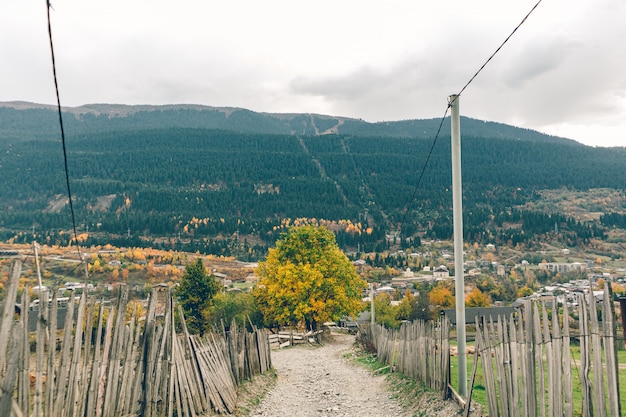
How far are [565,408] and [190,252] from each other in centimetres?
13281

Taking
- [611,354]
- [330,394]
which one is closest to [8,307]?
[611,354]

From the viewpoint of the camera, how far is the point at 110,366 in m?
8.25

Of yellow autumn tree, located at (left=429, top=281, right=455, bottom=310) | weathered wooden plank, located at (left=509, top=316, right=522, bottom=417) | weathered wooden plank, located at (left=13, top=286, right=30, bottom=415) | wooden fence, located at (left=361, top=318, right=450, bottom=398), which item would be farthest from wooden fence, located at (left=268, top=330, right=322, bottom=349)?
yellow autumn tree, located at (left=429, top=281, right=455, bottom=310)

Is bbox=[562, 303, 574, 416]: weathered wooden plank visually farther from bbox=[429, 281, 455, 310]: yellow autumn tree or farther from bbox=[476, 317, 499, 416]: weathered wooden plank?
bbox=[429, 281, 455, 310]: yellow autumn tree

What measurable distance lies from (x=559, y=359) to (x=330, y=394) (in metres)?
10.2

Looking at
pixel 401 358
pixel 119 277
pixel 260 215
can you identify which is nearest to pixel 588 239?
pixel 260 215

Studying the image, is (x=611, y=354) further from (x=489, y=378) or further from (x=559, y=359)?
(x=489, y=378)

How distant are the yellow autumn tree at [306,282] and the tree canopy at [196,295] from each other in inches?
250

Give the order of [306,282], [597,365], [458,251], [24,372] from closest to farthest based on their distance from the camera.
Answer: [597,365] < [24,372] < [458,251] < [306,282]

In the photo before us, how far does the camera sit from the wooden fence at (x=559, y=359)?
18.5 ft

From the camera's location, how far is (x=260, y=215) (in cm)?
18888

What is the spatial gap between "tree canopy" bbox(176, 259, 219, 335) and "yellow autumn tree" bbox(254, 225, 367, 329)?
6345 millimetres

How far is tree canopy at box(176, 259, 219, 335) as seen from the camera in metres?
43.3

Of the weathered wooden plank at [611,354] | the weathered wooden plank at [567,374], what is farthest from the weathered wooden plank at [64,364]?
the weathered wooden plank at [611,354]
